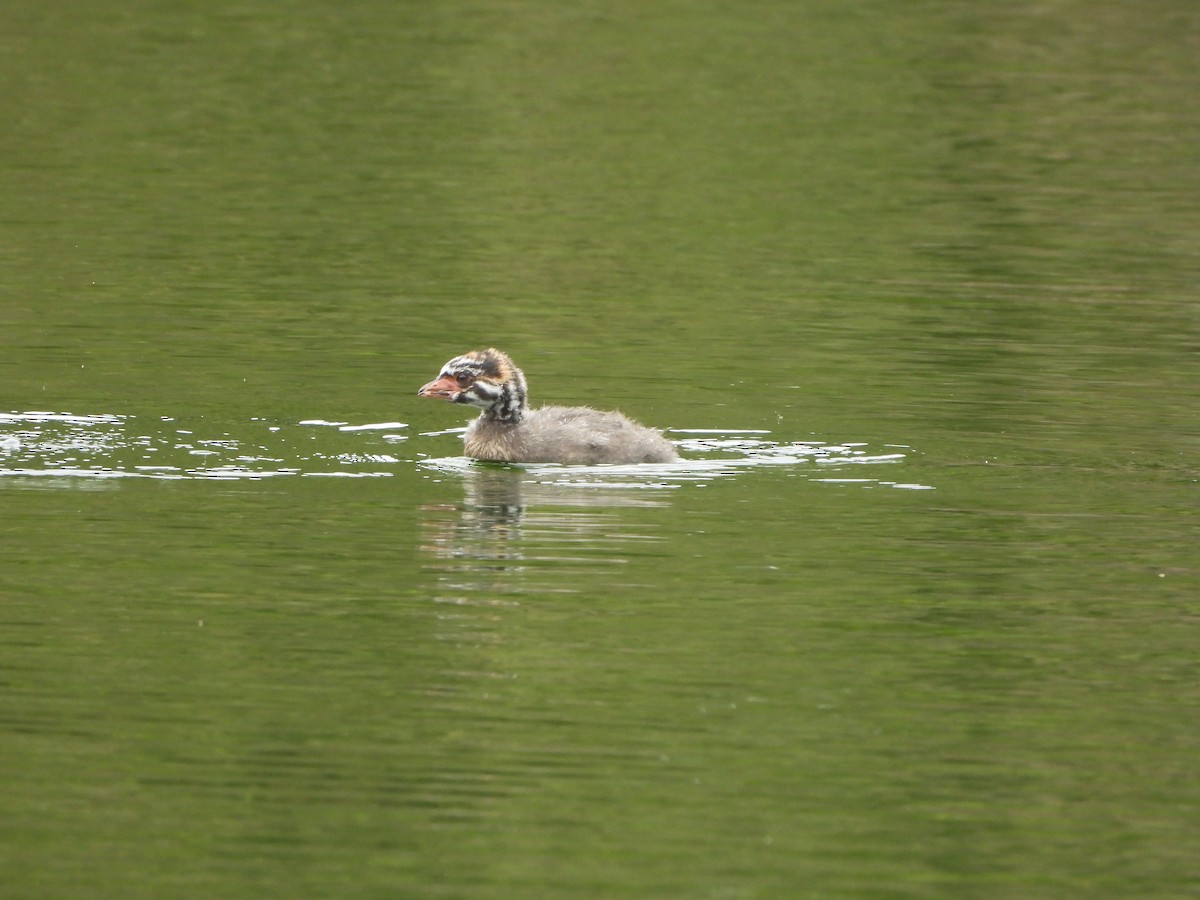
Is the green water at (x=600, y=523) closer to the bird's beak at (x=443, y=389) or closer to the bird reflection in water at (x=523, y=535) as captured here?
the bird reflection in water at (x=523, y=535)

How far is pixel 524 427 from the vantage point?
1739 cm

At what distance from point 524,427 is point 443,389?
0.61 metres

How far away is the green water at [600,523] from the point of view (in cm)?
1027

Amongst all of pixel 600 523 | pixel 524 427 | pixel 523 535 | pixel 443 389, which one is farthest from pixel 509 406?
pixel 523 535

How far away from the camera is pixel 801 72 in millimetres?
40844

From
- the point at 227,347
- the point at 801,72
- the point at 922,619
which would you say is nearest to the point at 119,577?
the point at 922,619

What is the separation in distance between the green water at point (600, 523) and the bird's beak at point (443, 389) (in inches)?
15.7

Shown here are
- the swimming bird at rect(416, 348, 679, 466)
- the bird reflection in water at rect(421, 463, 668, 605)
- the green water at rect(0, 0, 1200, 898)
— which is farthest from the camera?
the swimming bird at rect(416, 348, 679, 466)

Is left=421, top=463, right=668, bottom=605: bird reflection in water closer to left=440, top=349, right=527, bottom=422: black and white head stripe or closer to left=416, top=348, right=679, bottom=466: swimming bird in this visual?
left=416, top=348, right=679, bottom=466: swimming bird

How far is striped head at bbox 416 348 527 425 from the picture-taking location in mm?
17391

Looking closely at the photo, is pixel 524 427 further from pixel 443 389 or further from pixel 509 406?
pixel 443 389

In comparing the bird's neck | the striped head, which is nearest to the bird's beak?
the striped head

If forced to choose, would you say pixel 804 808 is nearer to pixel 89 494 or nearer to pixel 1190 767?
pixel 1190 767

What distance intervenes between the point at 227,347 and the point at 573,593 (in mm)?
8011
